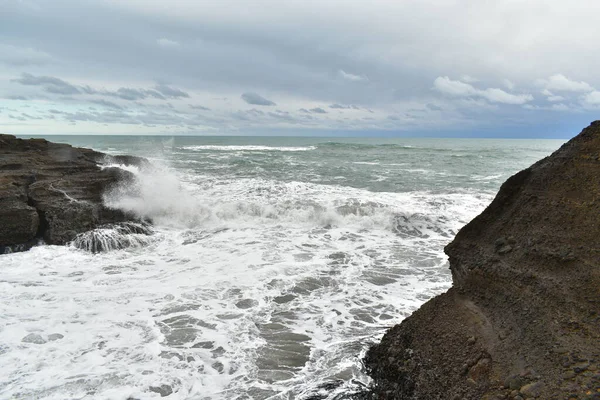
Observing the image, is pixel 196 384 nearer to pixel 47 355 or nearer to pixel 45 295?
pixel 47 355

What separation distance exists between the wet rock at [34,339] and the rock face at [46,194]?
4337mm

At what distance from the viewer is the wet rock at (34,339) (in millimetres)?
4789

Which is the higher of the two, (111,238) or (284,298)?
(111,238)

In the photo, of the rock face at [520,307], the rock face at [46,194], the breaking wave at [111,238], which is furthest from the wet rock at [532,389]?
the rock face at [46,194]

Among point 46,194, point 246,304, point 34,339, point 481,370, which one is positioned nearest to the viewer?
point 481,370

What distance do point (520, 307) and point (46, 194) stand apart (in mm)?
10319

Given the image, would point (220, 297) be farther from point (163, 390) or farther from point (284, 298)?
point (163, 390)

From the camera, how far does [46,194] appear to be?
30.3ft

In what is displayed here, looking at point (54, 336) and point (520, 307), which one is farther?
point (54, 336)

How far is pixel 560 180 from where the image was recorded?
3445 millimetres

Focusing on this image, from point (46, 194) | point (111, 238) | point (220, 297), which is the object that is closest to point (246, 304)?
point (220, 297)

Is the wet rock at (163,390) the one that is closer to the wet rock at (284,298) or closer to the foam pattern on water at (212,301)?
the foam pattern on water at (212,301)

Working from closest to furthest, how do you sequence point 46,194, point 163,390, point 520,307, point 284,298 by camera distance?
point 520,307 < point 163,390 < point 284,298 < point 46,194

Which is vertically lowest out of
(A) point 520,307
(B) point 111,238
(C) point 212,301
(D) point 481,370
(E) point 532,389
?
(C) point 212,301
